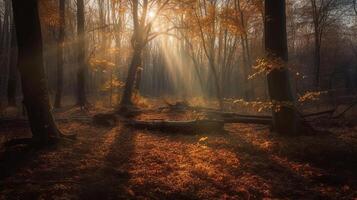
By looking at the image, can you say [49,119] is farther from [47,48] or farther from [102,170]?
[47,48]

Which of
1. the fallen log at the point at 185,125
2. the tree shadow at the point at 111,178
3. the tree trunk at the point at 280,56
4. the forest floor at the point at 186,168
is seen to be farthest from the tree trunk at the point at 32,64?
the tree trunk at the point at 280,56

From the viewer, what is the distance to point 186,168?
26.5ft

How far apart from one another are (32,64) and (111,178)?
3.63 metres

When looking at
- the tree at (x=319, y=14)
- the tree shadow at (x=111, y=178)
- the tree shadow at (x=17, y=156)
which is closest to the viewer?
the tree shadow at (x=111, y=178)

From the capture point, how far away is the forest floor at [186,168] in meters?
6.31

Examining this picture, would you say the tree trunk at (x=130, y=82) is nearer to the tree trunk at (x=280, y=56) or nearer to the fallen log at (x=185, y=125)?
the fallen log at (x=185, y=125)

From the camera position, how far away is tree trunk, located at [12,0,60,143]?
27.8ft

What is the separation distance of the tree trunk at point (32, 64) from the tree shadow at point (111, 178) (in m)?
1.87

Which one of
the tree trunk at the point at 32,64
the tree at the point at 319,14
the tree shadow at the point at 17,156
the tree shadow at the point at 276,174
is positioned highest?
the tree at the point at 319,14

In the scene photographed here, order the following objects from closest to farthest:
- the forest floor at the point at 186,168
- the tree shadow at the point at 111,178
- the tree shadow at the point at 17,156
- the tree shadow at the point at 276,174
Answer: the tree shadow at the point at 111,178 < the forest floor at the point at 186,168 < the tree shadow at the point at 276,174 < the tree shadow at the point at 17,156

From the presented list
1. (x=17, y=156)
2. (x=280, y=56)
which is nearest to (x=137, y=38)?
(x=280, y=56)

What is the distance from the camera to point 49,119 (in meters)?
8.84

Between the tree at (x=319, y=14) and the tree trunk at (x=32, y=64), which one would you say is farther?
the tree at (x=319, y=14)

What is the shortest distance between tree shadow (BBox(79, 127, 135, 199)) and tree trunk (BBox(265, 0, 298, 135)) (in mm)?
4670
